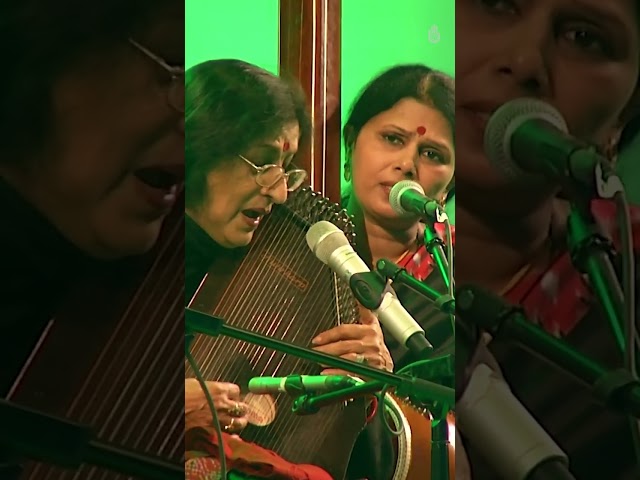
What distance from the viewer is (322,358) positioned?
203 centimetres

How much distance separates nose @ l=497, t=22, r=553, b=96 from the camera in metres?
2.22

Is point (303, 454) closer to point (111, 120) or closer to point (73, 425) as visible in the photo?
point (73, 425)

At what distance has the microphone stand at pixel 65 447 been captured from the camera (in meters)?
1.78

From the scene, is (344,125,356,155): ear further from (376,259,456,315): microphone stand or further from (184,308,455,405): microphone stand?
(184,308,455,405): microphone stand

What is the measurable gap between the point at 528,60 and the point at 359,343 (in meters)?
0.75

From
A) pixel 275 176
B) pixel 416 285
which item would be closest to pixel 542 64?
pixel 416 285

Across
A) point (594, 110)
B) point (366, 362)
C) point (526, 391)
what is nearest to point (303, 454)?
point (366, 362)

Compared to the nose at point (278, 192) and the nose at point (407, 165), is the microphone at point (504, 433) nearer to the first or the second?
the nose at point (407, 165)

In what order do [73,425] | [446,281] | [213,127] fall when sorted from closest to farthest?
[73,425], [213,127], [446,281]

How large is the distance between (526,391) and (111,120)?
1.09 m

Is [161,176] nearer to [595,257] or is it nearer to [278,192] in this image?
[278,192]

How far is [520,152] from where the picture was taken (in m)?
2.19

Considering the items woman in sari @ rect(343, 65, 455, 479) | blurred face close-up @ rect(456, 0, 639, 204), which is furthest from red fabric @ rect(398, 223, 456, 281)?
blurred face close-up @ rect(456, 0, 639, 204)

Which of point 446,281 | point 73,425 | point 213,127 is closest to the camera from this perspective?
point 73,425
